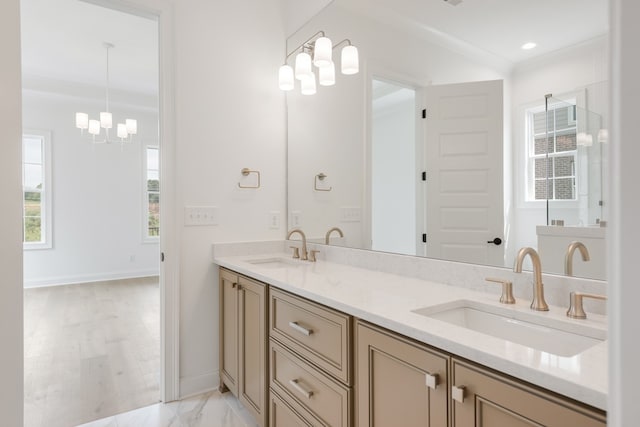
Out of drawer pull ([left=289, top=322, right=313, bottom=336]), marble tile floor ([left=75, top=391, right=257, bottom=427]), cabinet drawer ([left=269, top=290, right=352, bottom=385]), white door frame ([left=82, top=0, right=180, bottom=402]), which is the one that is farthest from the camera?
white door frame ([left=82, top=0, right=180, bottom=402])

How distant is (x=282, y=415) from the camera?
160 centimetres

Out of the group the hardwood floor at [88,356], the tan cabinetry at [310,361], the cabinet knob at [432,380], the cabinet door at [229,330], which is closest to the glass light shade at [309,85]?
the cabinet door at [229,330]

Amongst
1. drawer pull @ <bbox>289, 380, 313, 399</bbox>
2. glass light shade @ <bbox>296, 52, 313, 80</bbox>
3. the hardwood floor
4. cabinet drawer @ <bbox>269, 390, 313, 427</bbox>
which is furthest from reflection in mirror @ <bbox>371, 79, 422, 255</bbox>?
the hardwood floor

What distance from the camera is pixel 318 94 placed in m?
2.45

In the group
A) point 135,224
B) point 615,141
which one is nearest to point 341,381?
point 615,141

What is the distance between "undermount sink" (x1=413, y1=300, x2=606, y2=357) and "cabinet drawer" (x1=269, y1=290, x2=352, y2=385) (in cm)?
29

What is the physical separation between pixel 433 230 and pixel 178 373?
1.76 metres

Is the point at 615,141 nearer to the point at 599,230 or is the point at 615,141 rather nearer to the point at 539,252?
the point at 599,230

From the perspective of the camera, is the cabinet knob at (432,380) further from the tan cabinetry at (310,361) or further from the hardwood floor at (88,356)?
the hardwood floor at (88,356)

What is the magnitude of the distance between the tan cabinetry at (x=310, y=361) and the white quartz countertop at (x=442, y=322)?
0.24ft

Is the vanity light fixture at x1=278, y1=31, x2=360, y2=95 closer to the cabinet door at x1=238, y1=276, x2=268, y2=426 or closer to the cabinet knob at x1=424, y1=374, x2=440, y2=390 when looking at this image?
the cabinet door at x1=238, y1=276, x2=268, y2=426

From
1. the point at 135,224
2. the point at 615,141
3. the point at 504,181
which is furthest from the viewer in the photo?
the point at 135,224

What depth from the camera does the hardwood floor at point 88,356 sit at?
6.88 ft

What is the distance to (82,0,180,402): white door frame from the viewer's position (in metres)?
2.15
